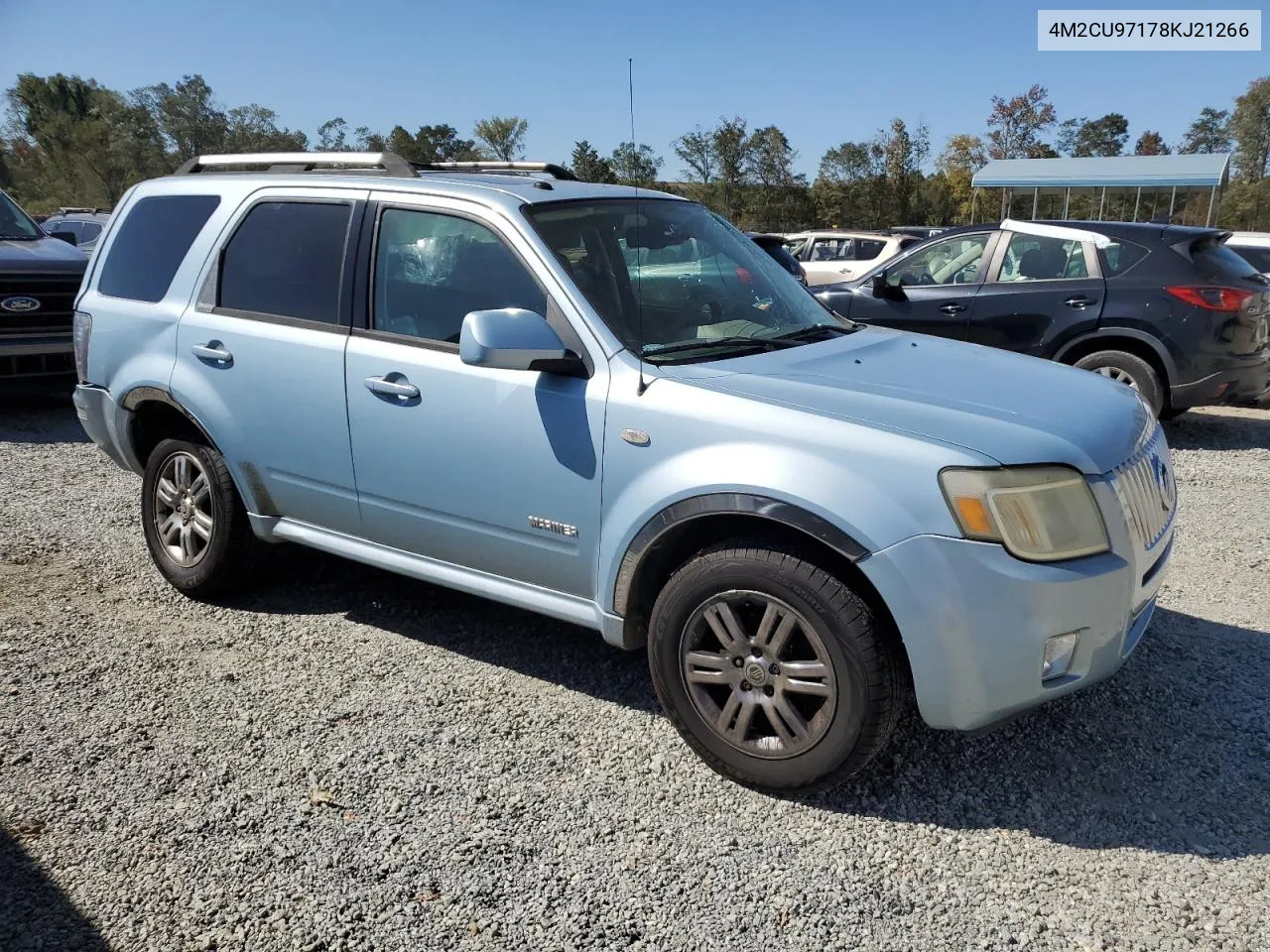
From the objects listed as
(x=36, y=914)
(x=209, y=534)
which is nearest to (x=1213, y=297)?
(x=209, y=534)

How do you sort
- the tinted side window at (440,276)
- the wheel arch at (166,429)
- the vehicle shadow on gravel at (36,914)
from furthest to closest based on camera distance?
the wheel arch at (166,429)
the tinted side window at (440,276)
the vehicle shadow on gravel at (36,914)

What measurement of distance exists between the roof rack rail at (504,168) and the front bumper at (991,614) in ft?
8.91

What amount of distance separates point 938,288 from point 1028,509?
6395 mm

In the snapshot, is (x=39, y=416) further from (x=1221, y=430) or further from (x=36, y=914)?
(x=1221, y=430)

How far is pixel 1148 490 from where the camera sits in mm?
3195

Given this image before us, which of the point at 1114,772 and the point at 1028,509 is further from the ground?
the point at 1028,509

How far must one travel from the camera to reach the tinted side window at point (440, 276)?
3.60 metres

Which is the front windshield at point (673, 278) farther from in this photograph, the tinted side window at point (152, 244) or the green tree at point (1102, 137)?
the green tree at point (1102, 137)

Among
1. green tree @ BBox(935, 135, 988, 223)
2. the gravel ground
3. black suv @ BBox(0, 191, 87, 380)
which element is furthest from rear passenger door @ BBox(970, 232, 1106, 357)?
green tree @ BBox(935, 135, 988, 223)

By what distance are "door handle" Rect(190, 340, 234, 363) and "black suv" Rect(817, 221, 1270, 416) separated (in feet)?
15.6

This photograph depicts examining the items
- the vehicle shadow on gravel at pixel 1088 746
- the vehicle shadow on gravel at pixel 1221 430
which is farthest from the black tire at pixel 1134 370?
the vehicle shadow on gravel at pixel 1088 746

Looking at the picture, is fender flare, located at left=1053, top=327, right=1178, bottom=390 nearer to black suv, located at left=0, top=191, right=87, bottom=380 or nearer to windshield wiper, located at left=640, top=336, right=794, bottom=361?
windshield wiper, located at left=640, top=336, right=794, bottom=361

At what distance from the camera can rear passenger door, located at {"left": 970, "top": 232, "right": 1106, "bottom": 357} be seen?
8031mm

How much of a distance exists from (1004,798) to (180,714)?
2.89 m
